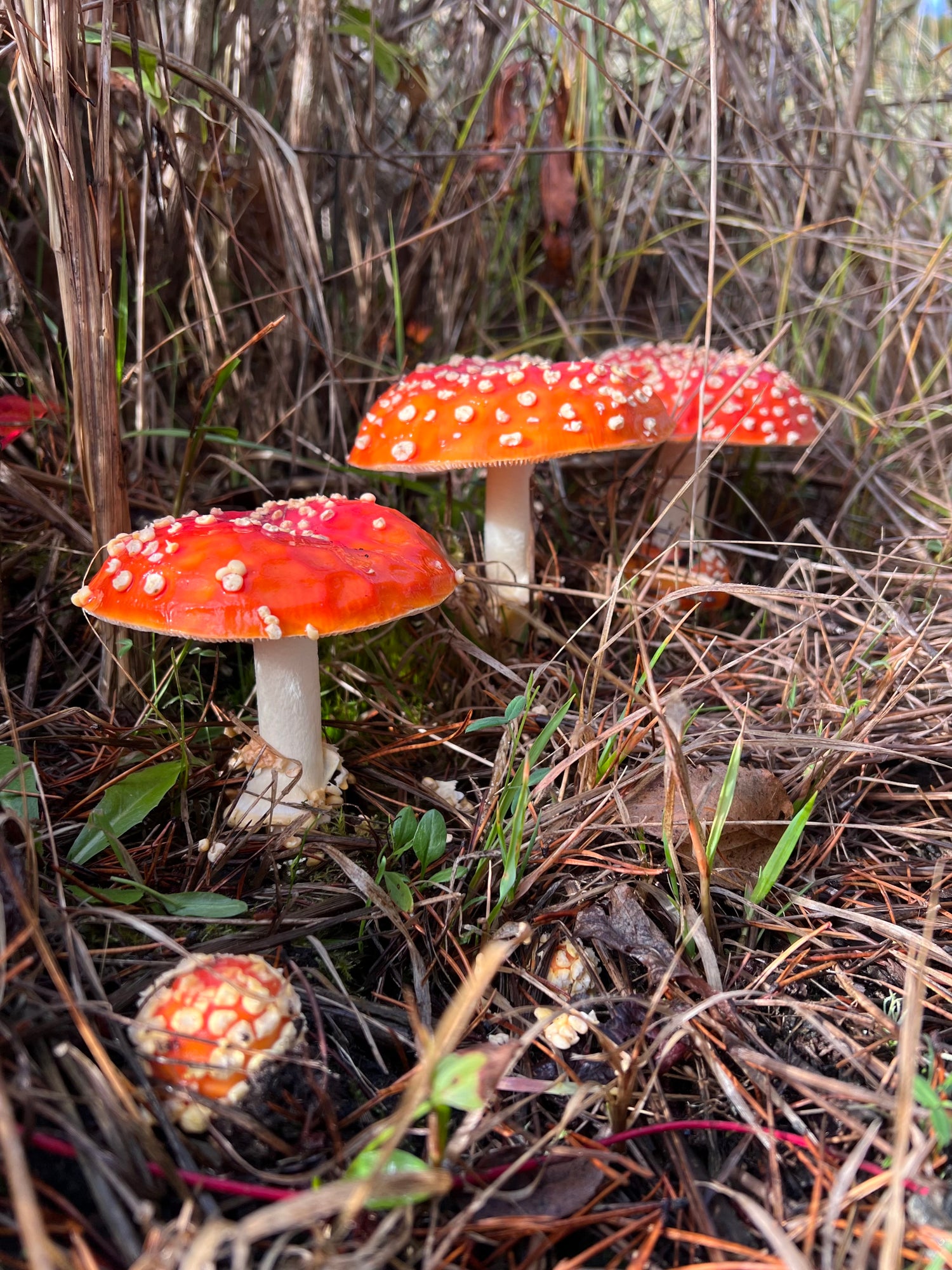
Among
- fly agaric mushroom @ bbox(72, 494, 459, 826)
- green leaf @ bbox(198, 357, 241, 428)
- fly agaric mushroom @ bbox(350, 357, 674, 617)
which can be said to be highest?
green leaf @ bbox(198, 357, 241, 428)

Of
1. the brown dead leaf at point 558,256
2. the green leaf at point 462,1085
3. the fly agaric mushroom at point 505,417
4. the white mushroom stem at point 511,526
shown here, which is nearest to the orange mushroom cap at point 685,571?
the white mushroom stem at point 511,526

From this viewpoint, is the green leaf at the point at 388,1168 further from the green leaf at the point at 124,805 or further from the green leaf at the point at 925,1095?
the green leaf at the point at 124,805

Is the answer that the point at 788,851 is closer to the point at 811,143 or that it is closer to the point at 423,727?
the point at 423,727

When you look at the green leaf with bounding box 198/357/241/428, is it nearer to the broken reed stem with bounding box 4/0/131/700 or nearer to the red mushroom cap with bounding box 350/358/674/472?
the broken reed stem with bounding box 4/0/131/700

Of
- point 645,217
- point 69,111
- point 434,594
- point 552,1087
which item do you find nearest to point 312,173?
point 69,111

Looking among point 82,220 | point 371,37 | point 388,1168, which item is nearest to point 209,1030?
point 388,1168

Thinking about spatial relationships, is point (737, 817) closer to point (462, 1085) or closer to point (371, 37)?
point (462, 1085)

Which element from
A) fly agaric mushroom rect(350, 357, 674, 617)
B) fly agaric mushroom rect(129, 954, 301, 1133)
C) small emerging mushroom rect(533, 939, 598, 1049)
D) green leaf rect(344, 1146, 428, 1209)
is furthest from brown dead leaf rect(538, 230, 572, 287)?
green leaf rect(344, 1146, 428, 1209)
